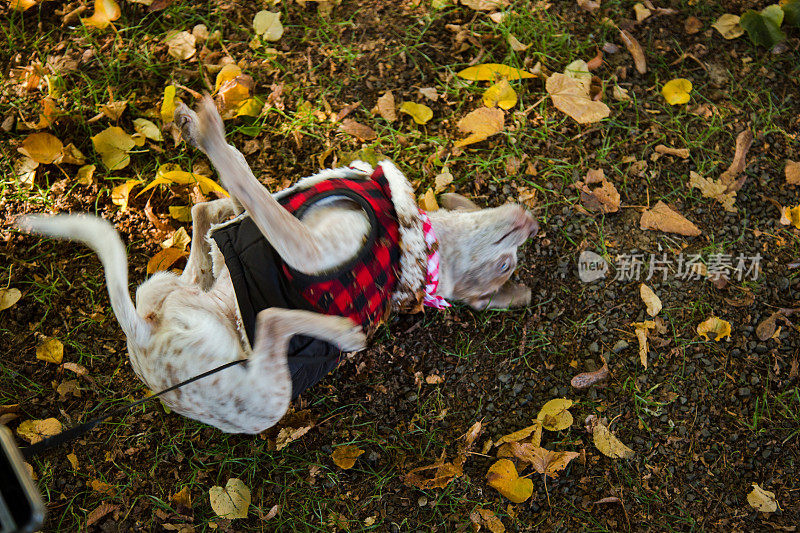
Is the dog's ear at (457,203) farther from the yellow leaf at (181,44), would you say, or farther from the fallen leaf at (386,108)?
the yellow leaf at (181,44)

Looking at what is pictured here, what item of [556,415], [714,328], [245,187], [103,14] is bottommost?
[556,415]

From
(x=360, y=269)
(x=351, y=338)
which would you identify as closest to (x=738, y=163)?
(x=360, y=269)

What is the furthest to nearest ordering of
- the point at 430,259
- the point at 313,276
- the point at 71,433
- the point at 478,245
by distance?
the point at 478,245 → the point at 430,259 → the point at 313,276 → the point at 71,433

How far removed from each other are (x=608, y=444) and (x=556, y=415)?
0.33 metres

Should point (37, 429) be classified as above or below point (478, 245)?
below

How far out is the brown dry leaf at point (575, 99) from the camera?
3.58m

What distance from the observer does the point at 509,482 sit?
299 cm

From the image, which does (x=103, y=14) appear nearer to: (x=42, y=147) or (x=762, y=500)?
(x=42, y=147)

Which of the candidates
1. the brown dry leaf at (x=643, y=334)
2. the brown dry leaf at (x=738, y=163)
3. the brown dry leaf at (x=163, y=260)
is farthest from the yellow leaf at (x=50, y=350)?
the brown dry leaf at (x=738, y=163)

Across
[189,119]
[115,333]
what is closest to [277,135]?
[189,119]

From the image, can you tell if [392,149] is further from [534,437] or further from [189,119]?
[534,437]

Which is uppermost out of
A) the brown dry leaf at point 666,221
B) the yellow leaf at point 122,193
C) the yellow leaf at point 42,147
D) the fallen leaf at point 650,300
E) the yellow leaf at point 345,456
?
the yellow leaf at point 42,147

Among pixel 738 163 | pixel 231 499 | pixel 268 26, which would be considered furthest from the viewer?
pixel 268 26

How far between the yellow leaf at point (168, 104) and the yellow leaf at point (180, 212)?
53 cm
